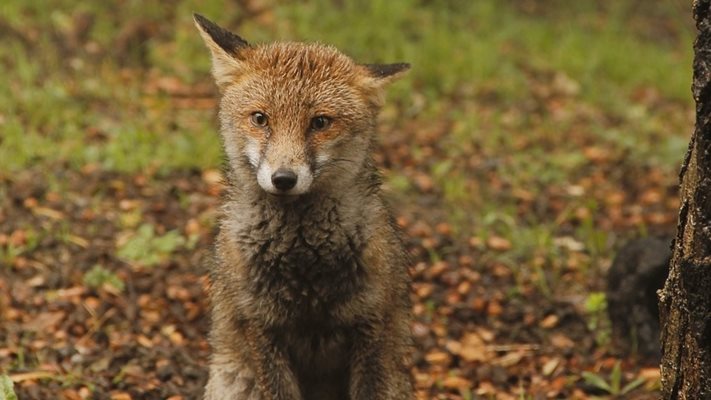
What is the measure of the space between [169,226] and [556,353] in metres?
3.02

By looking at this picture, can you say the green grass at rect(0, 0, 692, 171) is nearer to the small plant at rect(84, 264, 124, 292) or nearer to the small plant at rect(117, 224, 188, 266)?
the small plant at rect(117, 224, 188, 266)

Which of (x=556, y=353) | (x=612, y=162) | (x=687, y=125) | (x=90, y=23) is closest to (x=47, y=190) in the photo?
(x=90, y=23)

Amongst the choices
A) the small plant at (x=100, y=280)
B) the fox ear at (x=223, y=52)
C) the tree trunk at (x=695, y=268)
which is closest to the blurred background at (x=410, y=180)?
the small plant at (x=100, y=280)

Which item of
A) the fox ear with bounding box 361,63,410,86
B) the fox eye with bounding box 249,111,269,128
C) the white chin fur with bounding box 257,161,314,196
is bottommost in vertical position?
the white chin fur with bounding box 257,161,314,196

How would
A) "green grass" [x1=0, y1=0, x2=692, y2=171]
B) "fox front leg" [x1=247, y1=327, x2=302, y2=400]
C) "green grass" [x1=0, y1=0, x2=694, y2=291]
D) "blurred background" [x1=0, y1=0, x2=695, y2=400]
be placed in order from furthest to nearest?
"green grass" [x1=0, y1=0, x2=692, y2=171], "green grass" [x1=0, y1=0, x2=694, y2=291], "blurred background" [x1=0, y1=0, x2=695, y2=400], "fox front leg" [x1=247, y1=327, x2=302, y2=400]

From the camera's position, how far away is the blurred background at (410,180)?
6363 mm

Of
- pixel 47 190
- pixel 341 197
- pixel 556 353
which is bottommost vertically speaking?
pixel 556 353

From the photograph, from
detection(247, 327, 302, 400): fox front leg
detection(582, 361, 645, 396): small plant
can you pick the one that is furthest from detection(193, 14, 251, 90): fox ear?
detection(582, 361, 645, 396): small plant

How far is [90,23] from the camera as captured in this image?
Result: 33.9ft

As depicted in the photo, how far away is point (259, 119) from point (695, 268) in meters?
2.05

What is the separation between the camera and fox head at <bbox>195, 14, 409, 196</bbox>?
448 centimetres

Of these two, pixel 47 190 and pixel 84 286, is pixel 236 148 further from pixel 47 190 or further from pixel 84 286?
pixel 47 190

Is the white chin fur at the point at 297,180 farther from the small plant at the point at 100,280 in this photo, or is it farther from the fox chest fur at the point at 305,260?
the small plant at the point at 100,280

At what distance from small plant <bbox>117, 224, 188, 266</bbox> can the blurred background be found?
0.02 metres
